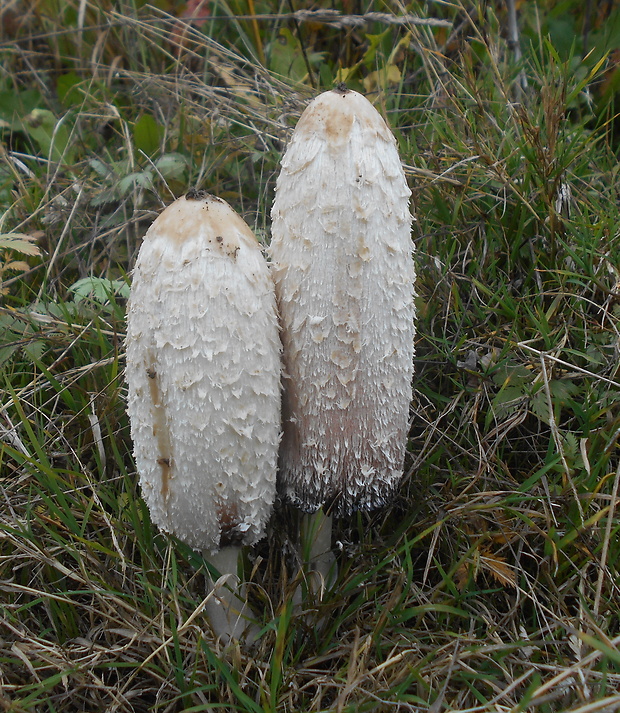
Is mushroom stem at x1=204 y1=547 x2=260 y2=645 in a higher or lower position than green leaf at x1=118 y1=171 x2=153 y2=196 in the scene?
lower

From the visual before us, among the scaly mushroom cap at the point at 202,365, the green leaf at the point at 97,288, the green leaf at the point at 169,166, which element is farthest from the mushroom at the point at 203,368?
the green leaf at the point at 169,166

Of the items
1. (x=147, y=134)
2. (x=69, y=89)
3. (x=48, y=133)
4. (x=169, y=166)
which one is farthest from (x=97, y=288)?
(x=69, y=89)

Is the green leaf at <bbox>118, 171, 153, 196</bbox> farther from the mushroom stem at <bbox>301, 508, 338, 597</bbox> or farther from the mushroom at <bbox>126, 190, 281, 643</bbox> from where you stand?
the mushroom stem at <bbox>301, 508, 338, 597</bbox>

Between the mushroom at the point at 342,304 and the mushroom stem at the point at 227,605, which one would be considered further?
the mushroom stem at the point at 227,605

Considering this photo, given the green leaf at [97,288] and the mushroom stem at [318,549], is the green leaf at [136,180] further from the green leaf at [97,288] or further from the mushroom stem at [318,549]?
the mushroom stem at [318,549]

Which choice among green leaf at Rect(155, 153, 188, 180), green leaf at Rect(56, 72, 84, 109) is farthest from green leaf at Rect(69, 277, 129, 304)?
green leaf at Rect(56, 72, 84, 109)

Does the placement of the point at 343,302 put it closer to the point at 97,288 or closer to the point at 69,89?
the point at 97,288

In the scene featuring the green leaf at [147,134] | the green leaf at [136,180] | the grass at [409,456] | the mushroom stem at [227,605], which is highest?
the green leaf at [147,134]
